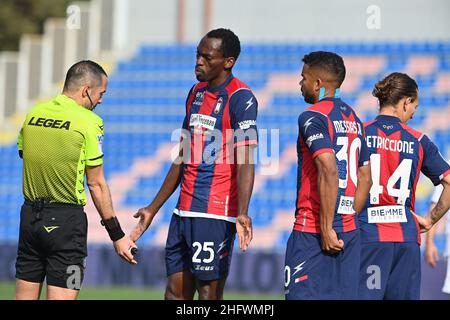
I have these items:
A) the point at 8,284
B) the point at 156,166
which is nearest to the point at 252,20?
the point at 156,166

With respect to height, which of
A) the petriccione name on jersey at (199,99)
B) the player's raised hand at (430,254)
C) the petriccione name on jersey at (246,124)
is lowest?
the player's raised hand at (430,254)

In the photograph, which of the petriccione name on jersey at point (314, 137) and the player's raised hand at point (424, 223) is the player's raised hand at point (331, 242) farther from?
the player's raised hand at point (424, 223)

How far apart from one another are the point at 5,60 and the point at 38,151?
1821cm

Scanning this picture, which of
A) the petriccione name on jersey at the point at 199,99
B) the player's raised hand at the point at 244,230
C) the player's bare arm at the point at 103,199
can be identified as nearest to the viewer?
the player's raised hand at the point at 244,230

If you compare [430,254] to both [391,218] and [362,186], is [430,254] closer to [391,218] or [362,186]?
[391,218]

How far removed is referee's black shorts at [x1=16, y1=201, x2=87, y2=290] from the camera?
6797 mm

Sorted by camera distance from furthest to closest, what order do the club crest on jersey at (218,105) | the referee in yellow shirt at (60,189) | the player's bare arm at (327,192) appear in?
the club crest on jersey at (218,105) < the referee in yellow shirt at (60,189) < the player's bare arm at (327,192)

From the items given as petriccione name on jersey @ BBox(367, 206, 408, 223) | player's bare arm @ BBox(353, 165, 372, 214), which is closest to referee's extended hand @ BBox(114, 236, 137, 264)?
player's bare arm @ BBox(353, 165, 372, 214)

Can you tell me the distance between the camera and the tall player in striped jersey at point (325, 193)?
6449mm

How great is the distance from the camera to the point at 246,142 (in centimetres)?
687

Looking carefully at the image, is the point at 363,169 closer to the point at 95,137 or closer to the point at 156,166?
the point at 95,137

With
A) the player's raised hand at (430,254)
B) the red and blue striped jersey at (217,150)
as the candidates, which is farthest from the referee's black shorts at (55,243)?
the player's raised hand at (430,254)

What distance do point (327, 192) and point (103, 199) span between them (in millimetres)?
1683

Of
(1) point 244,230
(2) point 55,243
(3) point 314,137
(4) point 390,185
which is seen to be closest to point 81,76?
(2) point 55,243
